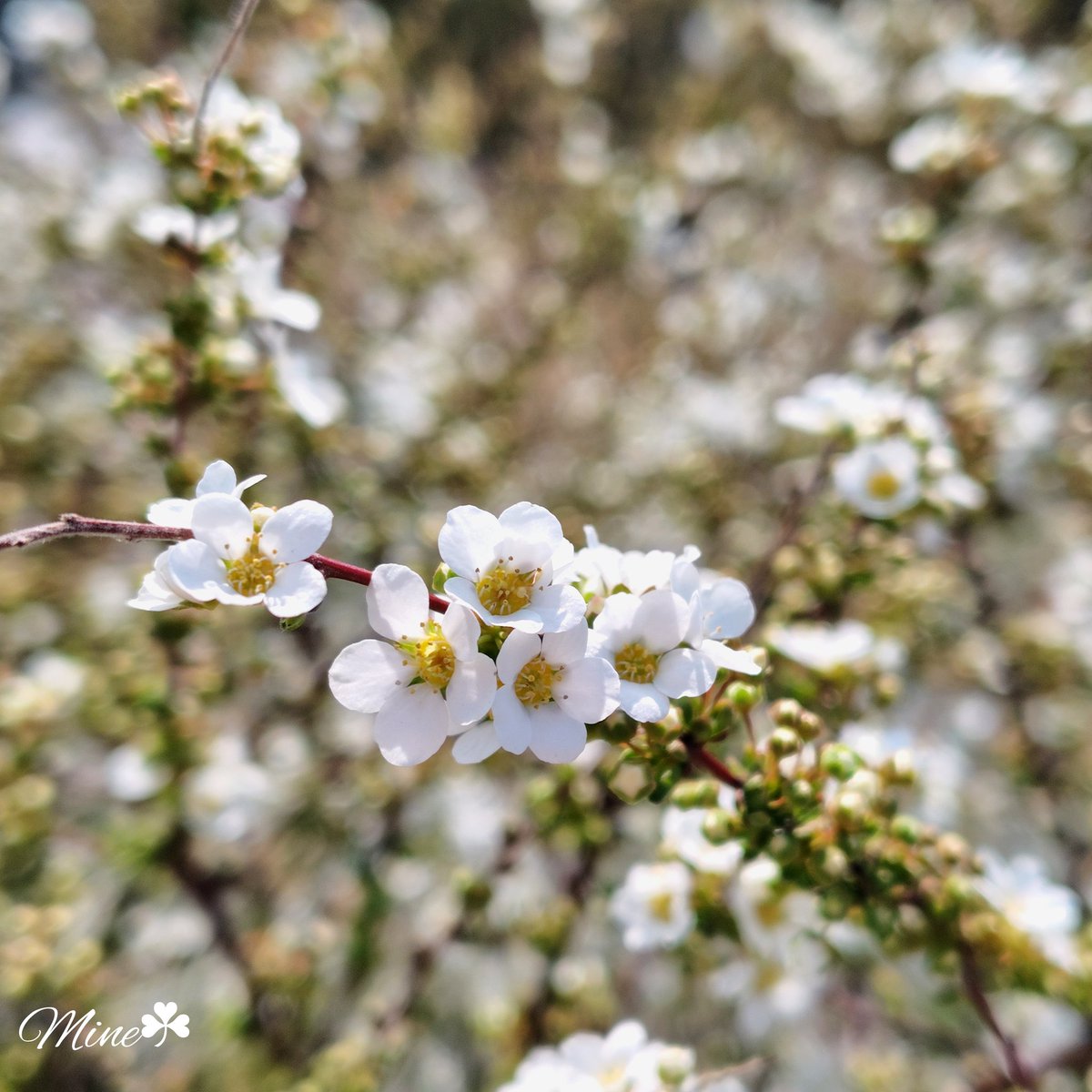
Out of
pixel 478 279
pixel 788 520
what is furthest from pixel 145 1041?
pixel 478 279

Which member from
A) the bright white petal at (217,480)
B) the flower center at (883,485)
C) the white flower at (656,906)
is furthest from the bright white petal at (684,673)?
the flower center at (883,485)

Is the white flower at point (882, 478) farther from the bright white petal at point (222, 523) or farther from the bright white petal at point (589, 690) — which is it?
the bright white petal at point (222, 523)

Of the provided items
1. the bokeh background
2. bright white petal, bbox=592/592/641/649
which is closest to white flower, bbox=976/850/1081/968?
the bokeh background

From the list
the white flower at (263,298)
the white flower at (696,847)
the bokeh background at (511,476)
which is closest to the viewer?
the white flower at (696,847)

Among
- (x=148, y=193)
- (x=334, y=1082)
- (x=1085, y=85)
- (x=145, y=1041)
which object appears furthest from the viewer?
(x=148, y=193)

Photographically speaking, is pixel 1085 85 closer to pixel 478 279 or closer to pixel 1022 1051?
pixel 478 279

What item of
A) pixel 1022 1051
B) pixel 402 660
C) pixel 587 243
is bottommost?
pixel 1022 1051
